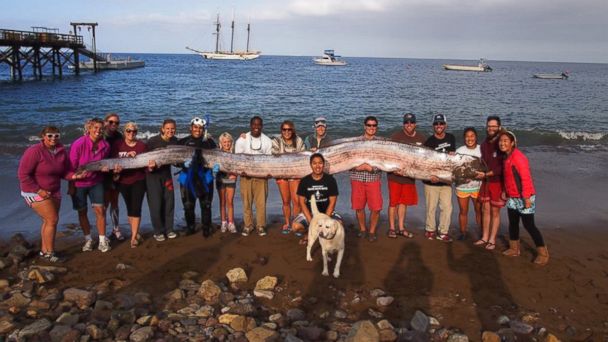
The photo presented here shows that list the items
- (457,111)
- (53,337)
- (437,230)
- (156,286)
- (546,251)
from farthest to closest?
1. (457,111)
2. (437,230)
3. (546,251)
4. (156,286)
5. (53,337)

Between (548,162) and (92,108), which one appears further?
(92,108)

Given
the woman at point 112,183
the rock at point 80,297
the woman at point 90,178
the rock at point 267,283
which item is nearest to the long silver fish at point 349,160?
the woman at point 90,178

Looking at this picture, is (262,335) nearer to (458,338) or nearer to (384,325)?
(384,325)

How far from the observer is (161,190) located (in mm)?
7090

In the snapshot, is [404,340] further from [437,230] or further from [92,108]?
[92,108]

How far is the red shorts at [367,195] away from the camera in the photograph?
7102mm

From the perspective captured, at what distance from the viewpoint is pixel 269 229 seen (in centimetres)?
782

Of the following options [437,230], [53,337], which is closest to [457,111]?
[437,230]

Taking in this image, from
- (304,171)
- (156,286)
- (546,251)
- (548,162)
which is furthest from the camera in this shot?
(548,162)

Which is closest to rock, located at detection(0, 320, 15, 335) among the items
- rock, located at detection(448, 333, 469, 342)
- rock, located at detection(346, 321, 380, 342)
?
rock, located at detection(346, 321, 380, 342)

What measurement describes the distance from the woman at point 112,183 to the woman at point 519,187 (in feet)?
19.7

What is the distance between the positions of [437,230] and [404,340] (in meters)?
3.71

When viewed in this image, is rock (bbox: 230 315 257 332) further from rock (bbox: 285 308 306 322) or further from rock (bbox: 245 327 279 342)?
rock (bbox: 285 308 306 322)

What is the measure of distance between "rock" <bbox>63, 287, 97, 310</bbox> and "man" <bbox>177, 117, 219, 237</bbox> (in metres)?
2.34
